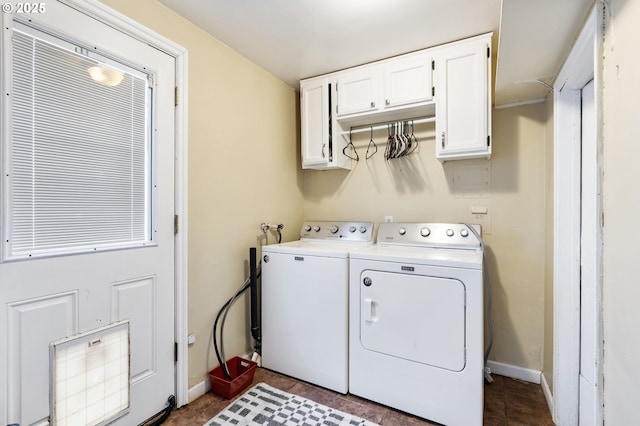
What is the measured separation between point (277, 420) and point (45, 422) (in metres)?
1.10

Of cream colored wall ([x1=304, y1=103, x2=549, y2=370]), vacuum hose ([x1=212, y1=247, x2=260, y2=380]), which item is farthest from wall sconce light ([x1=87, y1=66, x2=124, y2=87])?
cream colored wall ([x1=304, y1=103, x2=549, y2=370])

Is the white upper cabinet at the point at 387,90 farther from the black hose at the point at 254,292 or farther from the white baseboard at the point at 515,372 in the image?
the white baseboard at the point at 515,372

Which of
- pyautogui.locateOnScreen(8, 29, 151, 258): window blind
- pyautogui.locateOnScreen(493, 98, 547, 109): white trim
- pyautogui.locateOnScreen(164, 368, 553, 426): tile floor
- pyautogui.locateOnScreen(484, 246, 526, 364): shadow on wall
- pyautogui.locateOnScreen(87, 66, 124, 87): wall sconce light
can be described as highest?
pyautogui.locateOnScreen(493, 98, 547, 109): white trim

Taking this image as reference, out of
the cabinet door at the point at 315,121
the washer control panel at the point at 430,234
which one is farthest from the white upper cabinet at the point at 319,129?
the washer control panel at the point at 430,234

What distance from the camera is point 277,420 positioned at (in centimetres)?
175

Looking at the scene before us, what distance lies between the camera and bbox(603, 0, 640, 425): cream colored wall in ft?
2.72

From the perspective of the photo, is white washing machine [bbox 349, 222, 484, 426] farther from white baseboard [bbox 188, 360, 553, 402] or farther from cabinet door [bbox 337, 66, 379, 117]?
cabinet door [bbox 337, 66, 379, 117]

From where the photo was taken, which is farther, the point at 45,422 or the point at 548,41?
the point at 548,41

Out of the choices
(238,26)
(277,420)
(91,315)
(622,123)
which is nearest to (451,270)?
(622,123)

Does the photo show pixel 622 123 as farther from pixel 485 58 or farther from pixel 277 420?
pixel 277 420

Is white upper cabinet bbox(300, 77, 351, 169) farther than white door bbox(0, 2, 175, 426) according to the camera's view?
Yes

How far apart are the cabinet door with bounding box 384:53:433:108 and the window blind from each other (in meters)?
1.70

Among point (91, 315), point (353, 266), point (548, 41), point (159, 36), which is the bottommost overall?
point (91, 315)

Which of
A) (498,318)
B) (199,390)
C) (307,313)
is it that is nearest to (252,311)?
(307,313)
